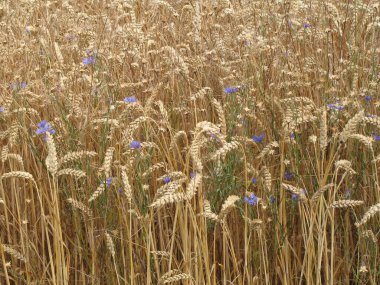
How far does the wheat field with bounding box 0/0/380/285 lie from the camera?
177cm

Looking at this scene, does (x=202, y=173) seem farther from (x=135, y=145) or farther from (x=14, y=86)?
(x=14, y=86)

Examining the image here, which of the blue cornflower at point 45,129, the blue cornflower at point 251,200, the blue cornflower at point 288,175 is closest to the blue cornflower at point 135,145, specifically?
the blue cornflower at point 45,129

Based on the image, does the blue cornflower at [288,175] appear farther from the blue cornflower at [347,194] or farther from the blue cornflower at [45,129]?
the blue cornflower at [45,129]

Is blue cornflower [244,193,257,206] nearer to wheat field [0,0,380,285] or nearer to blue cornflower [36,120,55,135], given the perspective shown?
wheat field [0,0,380,285]

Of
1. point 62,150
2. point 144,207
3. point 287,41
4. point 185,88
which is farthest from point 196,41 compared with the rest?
point 144,207

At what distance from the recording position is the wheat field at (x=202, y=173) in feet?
5.82

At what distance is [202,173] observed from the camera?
6.64ft

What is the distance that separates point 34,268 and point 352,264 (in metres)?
1.01


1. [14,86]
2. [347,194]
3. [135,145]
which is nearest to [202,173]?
[135,145]

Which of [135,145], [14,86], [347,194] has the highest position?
[14,86]

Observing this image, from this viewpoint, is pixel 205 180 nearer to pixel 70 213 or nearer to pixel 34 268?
pixel 70 213

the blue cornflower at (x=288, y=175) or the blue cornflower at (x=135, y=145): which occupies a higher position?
the blue cornflower at (x=135, y=145)

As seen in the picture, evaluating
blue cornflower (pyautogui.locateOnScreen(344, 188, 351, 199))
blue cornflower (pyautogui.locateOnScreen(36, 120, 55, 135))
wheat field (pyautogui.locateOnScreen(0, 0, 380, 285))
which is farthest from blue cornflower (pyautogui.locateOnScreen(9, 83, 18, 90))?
blue cornflower (pyautogui.locateOnScreen(344, 188, 351, 199))

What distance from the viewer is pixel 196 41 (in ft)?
8.96
